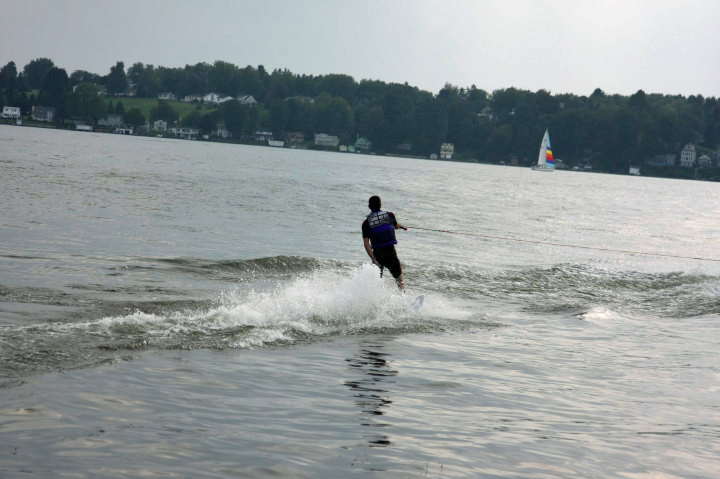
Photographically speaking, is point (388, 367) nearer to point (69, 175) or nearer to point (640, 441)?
point (640, 441)

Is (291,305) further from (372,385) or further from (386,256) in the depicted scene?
(372,385)

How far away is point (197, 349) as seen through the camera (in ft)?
36.3

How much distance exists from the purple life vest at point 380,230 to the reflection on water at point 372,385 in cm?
383

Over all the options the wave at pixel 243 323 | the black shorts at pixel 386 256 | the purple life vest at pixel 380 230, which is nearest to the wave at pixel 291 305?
the wave at pixel 243 323

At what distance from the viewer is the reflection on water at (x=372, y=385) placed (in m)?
8.19

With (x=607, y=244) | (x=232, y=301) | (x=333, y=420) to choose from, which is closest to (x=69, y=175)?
(x=607, y=244)

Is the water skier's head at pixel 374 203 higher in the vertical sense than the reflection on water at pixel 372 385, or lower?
higher

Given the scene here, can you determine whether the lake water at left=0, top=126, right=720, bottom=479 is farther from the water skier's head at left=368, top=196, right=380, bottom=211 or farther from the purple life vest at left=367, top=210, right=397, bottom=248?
the water skier's head at left=368, top=196, right=380, bottom=211

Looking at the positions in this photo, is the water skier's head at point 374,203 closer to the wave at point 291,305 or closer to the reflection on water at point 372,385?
the wave at point 291,305

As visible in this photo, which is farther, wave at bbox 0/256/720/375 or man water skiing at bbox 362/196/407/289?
man water skiing at bbox 362/196/407/289

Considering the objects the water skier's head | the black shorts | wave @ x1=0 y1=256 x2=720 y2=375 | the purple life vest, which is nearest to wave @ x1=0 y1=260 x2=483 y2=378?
wave @ x1=0 y1=256 x2=720 y2=375

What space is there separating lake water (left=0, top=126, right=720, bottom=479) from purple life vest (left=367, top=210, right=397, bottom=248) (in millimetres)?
603

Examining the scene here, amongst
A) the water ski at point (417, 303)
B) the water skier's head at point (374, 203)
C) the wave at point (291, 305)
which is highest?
the water skier's head at point (374, 203)

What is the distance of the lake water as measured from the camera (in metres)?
7.32
